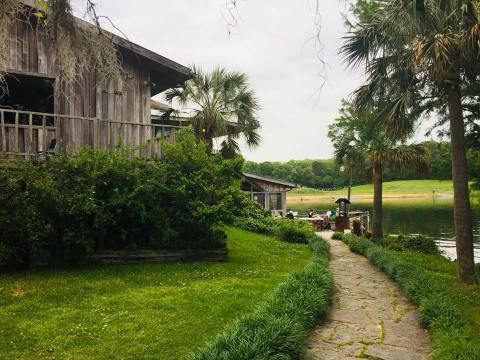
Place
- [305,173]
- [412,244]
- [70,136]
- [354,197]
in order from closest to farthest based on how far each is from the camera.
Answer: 1. [70,136]
2. [412,244]
3. [354,197]
4. [305,173]

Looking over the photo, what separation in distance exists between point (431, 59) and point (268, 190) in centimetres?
1989

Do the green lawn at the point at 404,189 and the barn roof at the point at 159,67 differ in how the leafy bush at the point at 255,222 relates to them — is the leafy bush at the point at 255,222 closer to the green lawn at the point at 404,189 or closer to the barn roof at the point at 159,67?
the barn roof at the point at 159,67

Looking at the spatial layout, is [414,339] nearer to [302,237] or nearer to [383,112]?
[383,112]

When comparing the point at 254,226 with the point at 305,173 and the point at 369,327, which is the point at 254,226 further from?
the point at 305,173

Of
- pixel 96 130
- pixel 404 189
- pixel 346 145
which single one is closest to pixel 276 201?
pixel 346 145

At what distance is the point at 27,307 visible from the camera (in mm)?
6012

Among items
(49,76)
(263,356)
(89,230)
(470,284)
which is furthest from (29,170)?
(470,284)

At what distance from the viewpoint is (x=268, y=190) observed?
29172mm

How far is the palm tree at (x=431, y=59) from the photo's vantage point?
30.0 feet

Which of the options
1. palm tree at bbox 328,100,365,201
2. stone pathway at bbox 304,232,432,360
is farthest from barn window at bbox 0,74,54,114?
palm tree at bbox 328,100,365,201

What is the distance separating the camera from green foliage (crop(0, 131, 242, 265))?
7.72m

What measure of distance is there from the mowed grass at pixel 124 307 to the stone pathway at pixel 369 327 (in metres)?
1.33

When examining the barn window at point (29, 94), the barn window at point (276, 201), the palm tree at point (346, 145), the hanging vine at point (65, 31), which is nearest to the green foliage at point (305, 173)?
the barn window at point (276, 201)

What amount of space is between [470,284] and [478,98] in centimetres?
606
